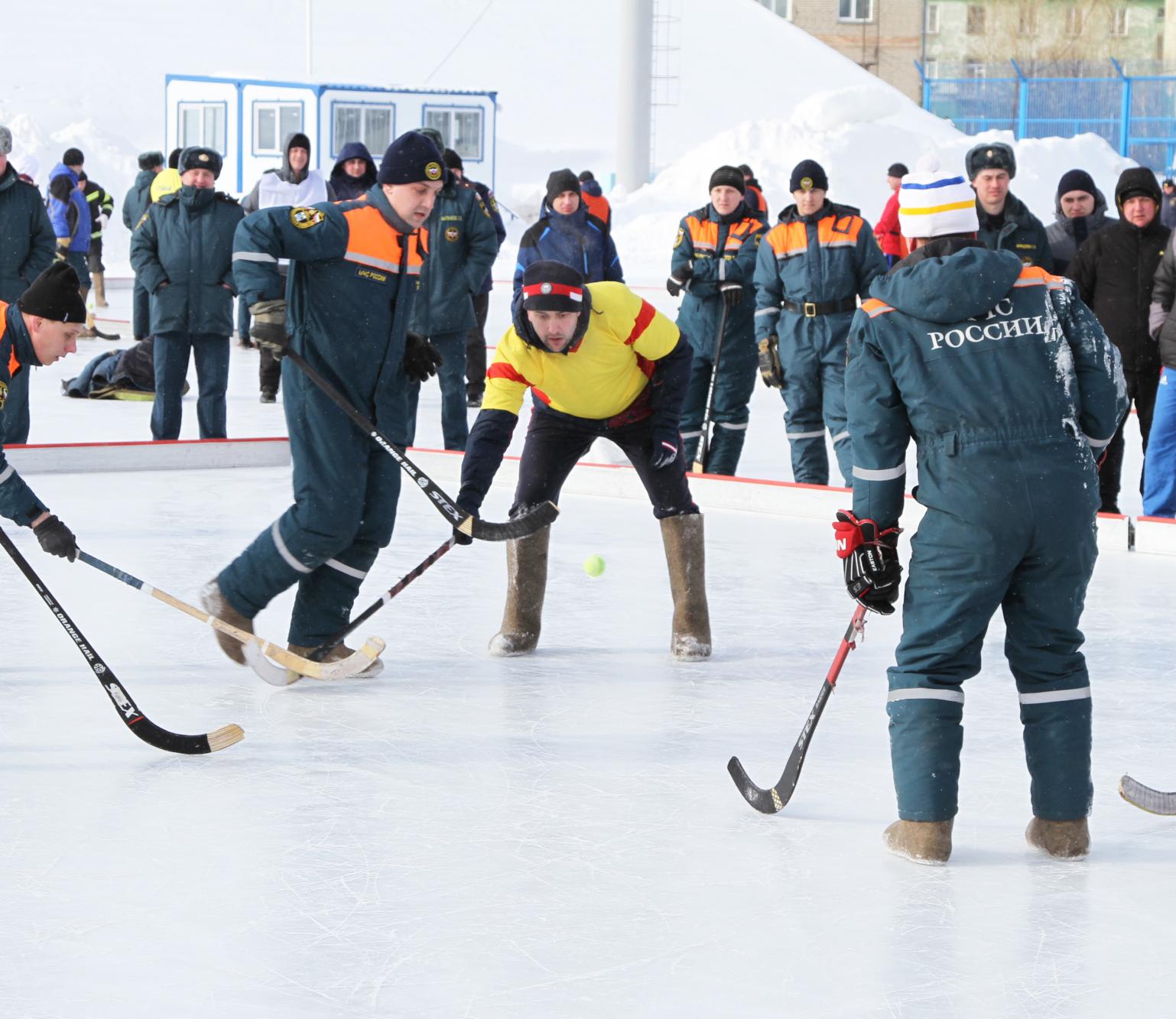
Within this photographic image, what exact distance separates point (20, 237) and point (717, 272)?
2.75 m

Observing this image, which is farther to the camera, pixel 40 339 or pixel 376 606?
pixel 376 606

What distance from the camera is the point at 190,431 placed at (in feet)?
27.8

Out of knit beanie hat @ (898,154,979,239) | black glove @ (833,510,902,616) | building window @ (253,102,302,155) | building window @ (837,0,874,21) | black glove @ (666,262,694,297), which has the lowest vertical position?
black glove @ (833,510,902,616)

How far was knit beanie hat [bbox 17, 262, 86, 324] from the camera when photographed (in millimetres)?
3697

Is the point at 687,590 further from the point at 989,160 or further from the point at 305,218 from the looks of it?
the point at 989,160

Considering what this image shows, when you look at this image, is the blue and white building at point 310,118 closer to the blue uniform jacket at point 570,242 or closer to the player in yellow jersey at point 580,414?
the blue uniform jacket at point 570,242

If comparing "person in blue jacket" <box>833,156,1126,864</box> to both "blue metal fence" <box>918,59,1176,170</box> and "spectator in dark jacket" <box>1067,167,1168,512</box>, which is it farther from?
"blue metal fence" <box>918,59,1176,170</box>

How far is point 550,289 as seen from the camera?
408 centimetres

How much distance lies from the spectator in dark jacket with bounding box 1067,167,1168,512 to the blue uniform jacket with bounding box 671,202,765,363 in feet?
4.43

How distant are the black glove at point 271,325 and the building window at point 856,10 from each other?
39.2 metres

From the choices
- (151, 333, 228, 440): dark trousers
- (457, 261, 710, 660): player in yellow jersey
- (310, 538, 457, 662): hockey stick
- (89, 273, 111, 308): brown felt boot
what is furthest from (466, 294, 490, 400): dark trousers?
(89, 273, 111, 308): brown felt boot

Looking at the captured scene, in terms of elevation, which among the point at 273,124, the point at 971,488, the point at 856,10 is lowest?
the point at 971,488

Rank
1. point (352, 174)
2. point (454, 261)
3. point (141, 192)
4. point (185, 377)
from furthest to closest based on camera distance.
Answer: point (141, 192), point (352, 174), point (454, 261), point (185, 377)

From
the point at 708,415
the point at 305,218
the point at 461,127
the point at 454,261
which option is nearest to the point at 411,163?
the point at 305,218
